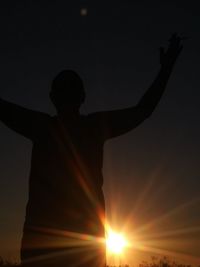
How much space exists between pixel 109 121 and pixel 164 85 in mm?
603

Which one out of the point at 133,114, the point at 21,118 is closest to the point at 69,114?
the point at 21,118

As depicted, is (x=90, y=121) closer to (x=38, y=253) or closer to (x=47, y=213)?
(x=47, y=213)

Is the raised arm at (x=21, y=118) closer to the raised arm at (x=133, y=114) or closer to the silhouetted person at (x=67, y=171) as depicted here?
the silhouetted person at (x=67, y=171)

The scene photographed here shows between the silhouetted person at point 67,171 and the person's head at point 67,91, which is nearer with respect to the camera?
the silhouetted person at point 67,171

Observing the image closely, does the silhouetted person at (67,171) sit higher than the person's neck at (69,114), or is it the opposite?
the person's neck at (69,114)

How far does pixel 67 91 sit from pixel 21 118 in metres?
0.38

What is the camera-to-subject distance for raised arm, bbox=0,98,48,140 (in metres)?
3.56

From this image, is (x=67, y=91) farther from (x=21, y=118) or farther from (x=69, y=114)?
(x=21, y=118)

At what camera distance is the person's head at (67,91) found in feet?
11.8

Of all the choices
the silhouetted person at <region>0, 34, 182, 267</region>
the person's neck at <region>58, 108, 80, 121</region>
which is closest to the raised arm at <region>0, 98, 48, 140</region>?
the silhouetted person at <region>0, 34, 182, 267</region>

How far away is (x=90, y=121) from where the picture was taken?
362 cm

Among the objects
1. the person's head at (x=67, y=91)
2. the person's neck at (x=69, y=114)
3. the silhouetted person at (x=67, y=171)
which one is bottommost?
the silhouetted person at (x=67, y=171)

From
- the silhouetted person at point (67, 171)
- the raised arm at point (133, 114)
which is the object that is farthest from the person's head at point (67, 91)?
the raised arm at point (133, 114)

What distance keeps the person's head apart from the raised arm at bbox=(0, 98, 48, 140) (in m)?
0.19
